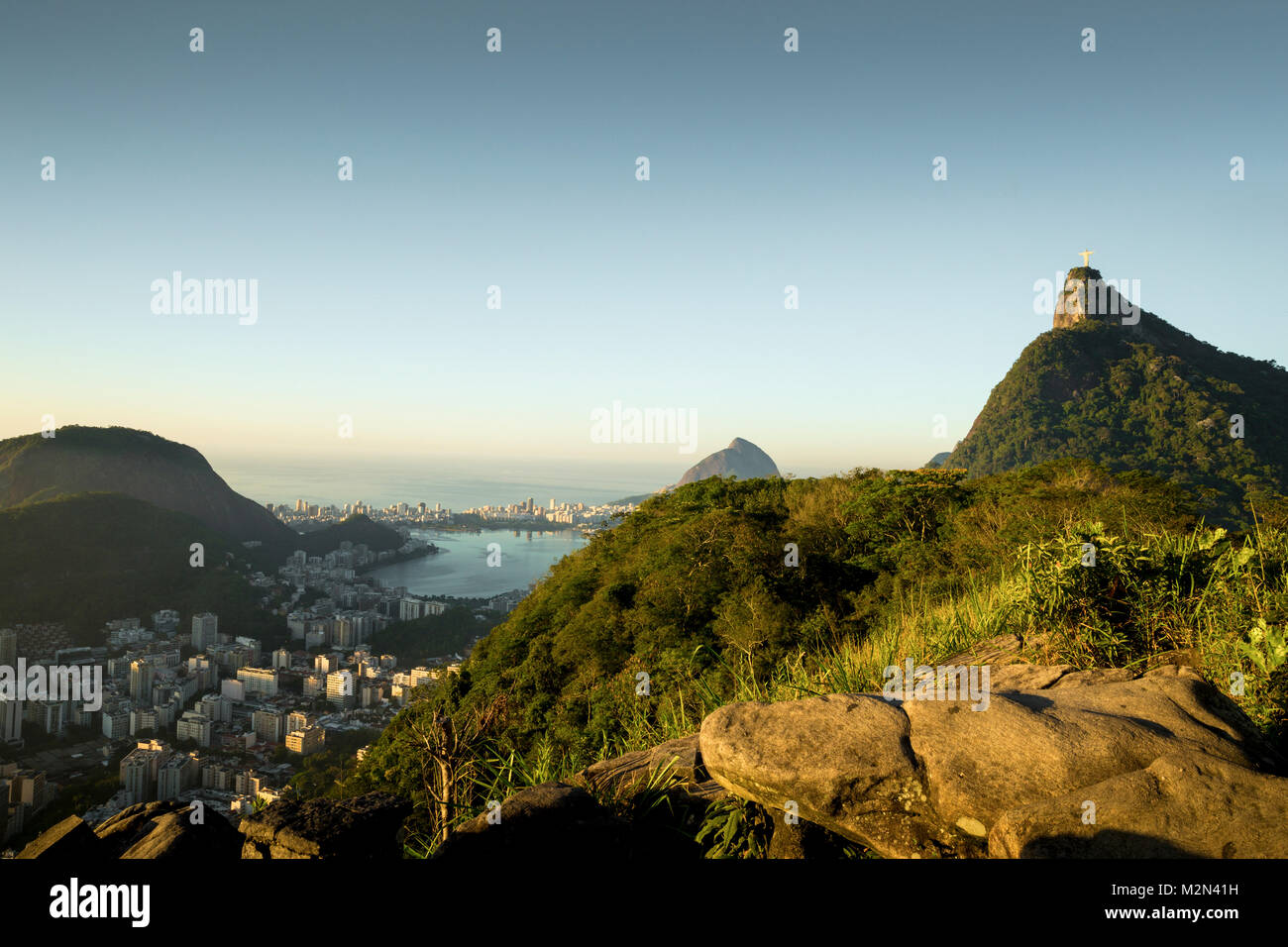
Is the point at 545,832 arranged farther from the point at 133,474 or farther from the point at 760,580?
the point at 133,474

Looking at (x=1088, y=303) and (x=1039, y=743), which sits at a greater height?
(x=1088, y=303)

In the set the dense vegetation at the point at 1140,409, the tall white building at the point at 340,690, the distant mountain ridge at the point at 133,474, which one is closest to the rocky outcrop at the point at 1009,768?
the tall white building at the point at 340,690

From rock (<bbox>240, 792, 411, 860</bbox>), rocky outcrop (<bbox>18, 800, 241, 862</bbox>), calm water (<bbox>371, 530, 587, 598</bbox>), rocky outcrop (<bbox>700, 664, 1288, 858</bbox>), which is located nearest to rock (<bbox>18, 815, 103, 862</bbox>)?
rocky outcrop (<bbox>18, 800, 241, 862</bbox>)

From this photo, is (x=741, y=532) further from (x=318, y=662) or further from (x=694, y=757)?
(x=318, y=662)

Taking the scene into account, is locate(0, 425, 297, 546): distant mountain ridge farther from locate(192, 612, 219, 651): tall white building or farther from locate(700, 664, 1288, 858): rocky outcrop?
locate(700, 664, 1288, 858): rocky outcrop

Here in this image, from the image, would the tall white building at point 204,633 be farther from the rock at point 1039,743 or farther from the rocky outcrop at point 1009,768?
the rock at point 1039,743

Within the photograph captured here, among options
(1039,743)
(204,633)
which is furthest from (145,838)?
(204,633)
